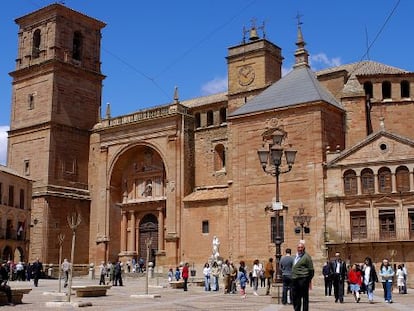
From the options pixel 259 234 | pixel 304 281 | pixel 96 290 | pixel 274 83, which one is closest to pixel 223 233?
pixel 259 234

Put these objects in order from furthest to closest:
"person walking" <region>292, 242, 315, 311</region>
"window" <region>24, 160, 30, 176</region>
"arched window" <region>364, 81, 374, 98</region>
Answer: "window" <region>24, 160, 30, 176</region> → "arched window" <region>364, 81, 374, 98</region> → "person walking" <region>292, 242, 315, 311</region>

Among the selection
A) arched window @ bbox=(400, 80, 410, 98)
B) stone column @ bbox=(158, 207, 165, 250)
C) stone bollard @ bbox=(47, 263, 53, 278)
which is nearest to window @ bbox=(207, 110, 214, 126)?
stone column @ bbox=(158, 207, 165, 250)

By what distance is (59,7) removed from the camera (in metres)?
52.8

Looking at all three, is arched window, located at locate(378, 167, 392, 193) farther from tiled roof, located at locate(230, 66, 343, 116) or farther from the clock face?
the clock face

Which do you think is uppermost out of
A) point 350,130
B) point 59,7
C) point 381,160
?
point 59,7

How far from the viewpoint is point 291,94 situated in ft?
135

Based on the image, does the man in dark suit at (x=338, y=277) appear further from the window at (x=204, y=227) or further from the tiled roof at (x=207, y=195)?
the window at (x=204, y=227)

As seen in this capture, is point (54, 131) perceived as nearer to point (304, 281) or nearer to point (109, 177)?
point (109, 177)

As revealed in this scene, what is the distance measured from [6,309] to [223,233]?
87.7 ft

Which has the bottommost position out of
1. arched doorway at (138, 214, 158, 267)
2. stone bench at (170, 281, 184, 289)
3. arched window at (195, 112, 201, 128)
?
stone bench at (170, 281, 184, 289)

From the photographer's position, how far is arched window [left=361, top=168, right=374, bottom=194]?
119 feet

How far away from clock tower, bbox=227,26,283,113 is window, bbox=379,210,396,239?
13.9 m

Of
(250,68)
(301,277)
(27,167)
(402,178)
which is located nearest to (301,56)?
(250,68)

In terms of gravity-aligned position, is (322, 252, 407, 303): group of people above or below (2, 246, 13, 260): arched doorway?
below
